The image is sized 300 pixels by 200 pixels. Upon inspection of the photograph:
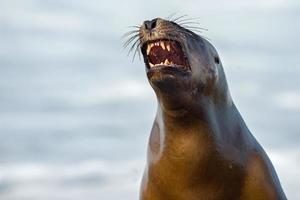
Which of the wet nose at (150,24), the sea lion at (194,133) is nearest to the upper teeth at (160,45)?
the sea lion at (194,133)

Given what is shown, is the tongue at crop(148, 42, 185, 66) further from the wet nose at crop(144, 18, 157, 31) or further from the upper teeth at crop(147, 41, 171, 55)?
the wet nose at crop(144, 18, 157, 31)

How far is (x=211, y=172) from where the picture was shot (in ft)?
59.8

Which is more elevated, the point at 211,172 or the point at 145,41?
the point at 145,41

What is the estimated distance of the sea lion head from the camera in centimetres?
1738

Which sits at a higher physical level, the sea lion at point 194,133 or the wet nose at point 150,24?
the wet nose at point 150,24

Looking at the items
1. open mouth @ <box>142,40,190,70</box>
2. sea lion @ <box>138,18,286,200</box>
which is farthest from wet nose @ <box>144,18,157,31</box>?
open mouth @ <box>142,40,190,70</box>

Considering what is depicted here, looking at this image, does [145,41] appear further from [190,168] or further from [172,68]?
[190,168]

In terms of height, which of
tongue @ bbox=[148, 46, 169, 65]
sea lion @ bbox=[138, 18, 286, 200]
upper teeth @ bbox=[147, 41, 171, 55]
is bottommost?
sea lion @ bbox=[138, 18, 286, 200]

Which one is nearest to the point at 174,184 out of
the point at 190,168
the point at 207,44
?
the point at 190,168

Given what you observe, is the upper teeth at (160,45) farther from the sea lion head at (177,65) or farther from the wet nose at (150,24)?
the wet nose at (150,24)

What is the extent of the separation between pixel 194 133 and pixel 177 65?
0.95 m

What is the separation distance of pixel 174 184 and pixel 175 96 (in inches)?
49.6

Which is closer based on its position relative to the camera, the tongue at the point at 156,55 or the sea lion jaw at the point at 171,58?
the sea lion jaw at the point at 171,58

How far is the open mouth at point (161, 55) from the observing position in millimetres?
17391
